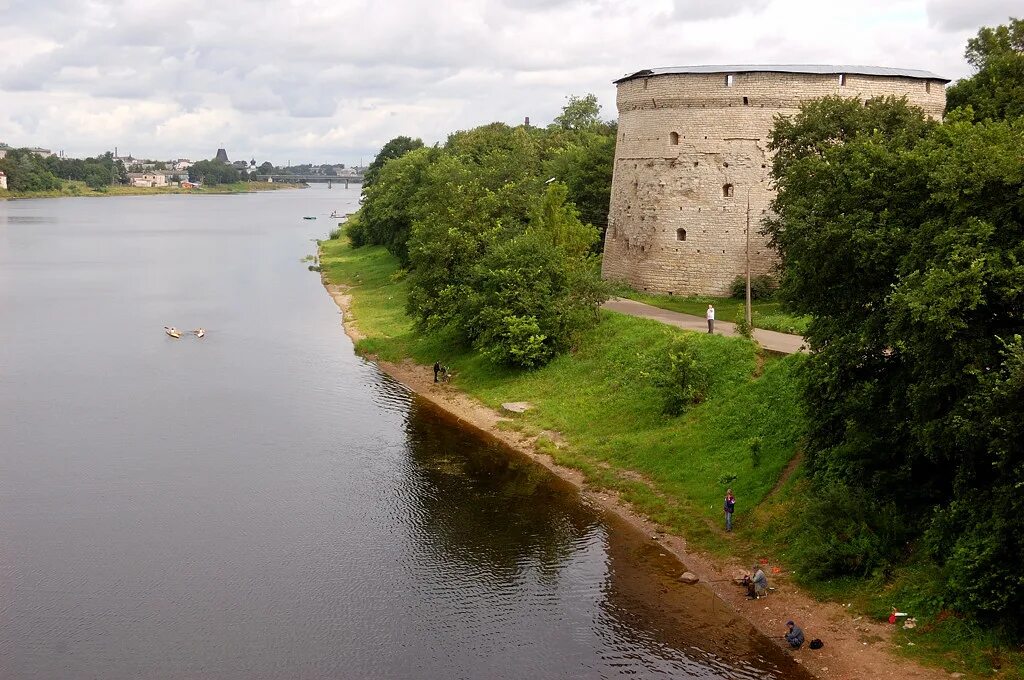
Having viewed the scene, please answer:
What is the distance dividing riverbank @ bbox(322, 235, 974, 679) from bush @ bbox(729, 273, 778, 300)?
4.66 metres

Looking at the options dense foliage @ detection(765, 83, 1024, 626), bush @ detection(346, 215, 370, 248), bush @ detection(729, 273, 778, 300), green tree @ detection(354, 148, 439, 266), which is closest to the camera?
dense foliage @ detection(765, 83, 1024, 626)

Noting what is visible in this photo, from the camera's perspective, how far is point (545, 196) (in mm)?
42219

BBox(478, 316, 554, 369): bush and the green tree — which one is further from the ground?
the green tree

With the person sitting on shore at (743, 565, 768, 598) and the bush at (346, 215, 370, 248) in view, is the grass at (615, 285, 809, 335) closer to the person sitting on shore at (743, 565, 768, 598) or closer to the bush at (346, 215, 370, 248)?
the person sitting on shore at (743, 565, 768, 598)

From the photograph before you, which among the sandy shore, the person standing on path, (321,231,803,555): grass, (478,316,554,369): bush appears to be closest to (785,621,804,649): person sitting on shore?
the sandy shore

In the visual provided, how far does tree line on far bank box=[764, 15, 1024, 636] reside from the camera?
1731cm

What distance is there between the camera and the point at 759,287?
3803cm

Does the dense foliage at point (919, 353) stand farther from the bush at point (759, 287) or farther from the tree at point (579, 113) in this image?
the tree at point (579, 113)

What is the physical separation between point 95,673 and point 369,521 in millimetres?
8202

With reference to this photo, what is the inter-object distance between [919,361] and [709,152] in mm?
21107

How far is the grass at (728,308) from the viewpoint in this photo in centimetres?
3250

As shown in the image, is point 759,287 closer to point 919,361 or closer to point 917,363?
point 917,363

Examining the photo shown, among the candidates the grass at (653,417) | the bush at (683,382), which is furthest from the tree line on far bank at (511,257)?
the bush at (683,382)

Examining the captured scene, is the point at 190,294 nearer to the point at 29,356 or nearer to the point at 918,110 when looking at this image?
the point at 29,356
